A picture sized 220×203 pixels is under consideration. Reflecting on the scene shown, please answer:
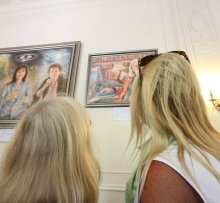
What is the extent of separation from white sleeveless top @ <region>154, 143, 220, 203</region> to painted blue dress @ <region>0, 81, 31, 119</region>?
192 cm

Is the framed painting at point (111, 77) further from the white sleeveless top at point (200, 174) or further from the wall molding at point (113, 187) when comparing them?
the white sleeveless top at point (200, 174)

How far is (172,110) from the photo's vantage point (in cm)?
72

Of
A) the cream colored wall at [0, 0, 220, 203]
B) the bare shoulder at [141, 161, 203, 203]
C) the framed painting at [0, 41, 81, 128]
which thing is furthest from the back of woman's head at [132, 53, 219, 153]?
the framed painting at [0, 41, 81, 128]

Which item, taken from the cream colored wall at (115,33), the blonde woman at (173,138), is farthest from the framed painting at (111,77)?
the blonde woman at (173,138)

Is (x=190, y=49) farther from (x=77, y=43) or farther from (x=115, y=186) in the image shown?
(x=115, y=186)

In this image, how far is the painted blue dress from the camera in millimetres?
2010

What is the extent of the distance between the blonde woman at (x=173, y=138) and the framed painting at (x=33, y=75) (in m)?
1.38

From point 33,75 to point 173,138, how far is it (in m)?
2.06

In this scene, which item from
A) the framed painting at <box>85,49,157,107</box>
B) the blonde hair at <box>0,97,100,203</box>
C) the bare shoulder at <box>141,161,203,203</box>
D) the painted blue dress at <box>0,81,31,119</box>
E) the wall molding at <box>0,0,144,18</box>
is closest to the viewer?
the bare shoulder at <box>141,161,203,203</box>

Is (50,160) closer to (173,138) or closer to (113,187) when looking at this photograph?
(173,138)

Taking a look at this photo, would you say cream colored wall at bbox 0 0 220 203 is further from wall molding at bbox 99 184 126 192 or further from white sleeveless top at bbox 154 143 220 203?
white sleeveless top at bbox 154 143 220 203

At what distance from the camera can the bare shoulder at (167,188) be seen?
0.51 m

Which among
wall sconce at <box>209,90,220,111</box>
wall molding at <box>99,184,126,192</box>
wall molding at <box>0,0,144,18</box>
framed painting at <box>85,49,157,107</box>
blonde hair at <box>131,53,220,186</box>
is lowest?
wall molding at <box>99,184,126,192</box>

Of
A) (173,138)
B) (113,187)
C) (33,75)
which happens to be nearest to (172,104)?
(173,138)
